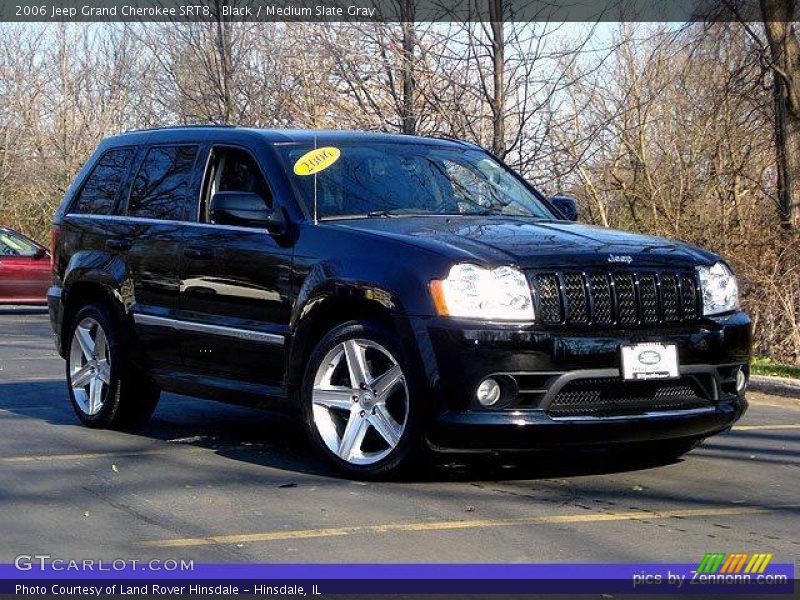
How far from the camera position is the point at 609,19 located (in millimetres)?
17703

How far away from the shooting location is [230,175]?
8.62 meters

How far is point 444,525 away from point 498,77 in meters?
10.6

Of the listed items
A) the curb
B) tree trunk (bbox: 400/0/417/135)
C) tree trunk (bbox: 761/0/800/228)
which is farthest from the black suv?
tree trunk (bbox: 761/0/800/228)

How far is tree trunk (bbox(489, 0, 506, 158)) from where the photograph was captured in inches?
637

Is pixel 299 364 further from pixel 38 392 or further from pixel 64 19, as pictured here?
pixel 64 19

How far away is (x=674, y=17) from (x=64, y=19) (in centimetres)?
2258

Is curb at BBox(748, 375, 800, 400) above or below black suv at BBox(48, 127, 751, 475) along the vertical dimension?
below

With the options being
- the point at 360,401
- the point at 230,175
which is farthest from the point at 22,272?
the point at 360,401

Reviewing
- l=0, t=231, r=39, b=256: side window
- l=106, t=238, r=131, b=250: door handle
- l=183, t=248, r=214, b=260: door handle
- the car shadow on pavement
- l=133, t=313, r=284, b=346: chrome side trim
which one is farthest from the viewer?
l=0, t=231, r=39, b=256: side window

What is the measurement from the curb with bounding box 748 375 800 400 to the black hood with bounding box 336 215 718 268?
3.96 m

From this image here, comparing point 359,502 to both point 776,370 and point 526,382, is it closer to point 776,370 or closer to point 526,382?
point 526,382

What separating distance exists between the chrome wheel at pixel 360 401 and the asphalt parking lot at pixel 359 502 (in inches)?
8.4

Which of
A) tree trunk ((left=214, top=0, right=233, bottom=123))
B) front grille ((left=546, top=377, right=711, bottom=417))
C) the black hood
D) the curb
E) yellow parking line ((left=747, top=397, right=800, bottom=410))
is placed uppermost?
tree trunk ((left=214, top=0, right=233, bottom=123))

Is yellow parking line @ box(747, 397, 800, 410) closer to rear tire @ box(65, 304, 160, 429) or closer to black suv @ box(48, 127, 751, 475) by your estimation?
black suv @ box(48, 127, 751, 475)
